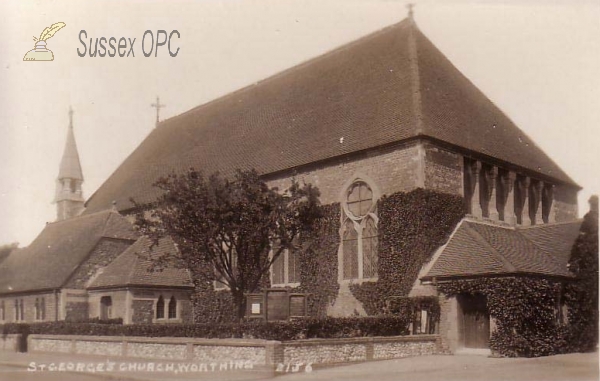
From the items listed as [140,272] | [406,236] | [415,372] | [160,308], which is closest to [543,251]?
[406,236]

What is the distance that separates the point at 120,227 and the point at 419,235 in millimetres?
18905

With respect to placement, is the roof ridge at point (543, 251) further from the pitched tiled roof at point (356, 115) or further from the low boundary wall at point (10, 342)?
the low boundary wall at point (10, 342)

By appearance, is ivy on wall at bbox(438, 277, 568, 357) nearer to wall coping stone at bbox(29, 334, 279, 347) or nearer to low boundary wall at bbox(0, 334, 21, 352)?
wall coping stone at bbox(29, 334, 279, 347)

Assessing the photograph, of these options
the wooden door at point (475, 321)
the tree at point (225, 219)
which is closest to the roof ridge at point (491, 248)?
the wooden door at point (475, 321)

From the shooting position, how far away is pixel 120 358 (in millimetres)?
25234

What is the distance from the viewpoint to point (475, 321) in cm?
2564

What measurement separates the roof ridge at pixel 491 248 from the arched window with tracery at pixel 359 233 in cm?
381

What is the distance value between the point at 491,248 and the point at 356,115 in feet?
30.1

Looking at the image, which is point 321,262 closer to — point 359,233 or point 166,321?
point 359,233

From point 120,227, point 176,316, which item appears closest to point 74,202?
point 120,227

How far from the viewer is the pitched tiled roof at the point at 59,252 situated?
37344mm

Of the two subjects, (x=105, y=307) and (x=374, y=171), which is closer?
(x=374, y=171)

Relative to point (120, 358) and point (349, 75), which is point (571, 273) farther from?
point (120, 358)

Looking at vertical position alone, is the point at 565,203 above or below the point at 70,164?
below
